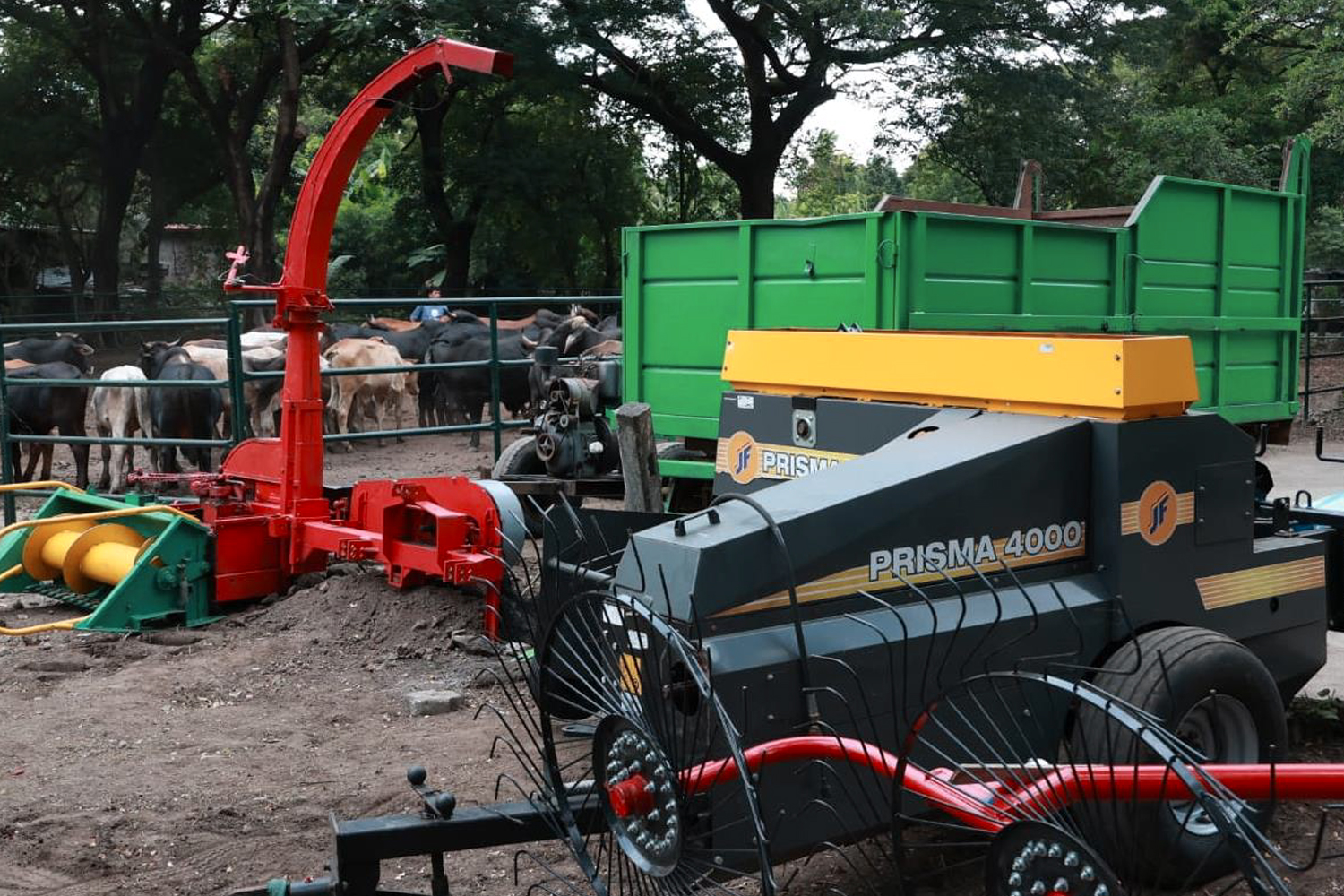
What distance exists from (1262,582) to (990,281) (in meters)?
3.31

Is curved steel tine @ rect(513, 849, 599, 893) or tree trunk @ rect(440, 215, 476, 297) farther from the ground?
tree trunk @ rect(440, 215, 476, 297)

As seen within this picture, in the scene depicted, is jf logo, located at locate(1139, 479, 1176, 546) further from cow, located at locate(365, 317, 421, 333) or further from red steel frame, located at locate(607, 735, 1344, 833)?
cow, located at locate(365, 317, 421, 333)

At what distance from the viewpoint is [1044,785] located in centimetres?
272

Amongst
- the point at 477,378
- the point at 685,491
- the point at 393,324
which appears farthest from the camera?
the point at 393,324

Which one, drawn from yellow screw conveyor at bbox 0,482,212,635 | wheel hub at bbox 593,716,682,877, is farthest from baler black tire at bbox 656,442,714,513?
wheel hub at bbox 593,716,682,877

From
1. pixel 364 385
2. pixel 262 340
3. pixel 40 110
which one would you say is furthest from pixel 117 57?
pixel 364 385

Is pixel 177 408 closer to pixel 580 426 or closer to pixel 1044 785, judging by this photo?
pixel 580 426

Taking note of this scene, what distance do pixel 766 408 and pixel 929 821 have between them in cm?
238

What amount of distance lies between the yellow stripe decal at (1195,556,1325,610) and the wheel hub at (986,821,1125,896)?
2.22 m

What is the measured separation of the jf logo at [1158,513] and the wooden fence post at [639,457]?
2872mm

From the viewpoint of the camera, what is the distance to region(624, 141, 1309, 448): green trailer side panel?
7484mm

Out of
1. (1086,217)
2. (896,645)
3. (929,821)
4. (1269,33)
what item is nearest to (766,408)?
(896,645)

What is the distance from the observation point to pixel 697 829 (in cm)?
317

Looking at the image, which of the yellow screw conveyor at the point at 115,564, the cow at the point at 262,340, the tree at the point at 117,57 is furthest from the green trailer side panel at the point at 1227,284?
the tree at the point at 117,57
